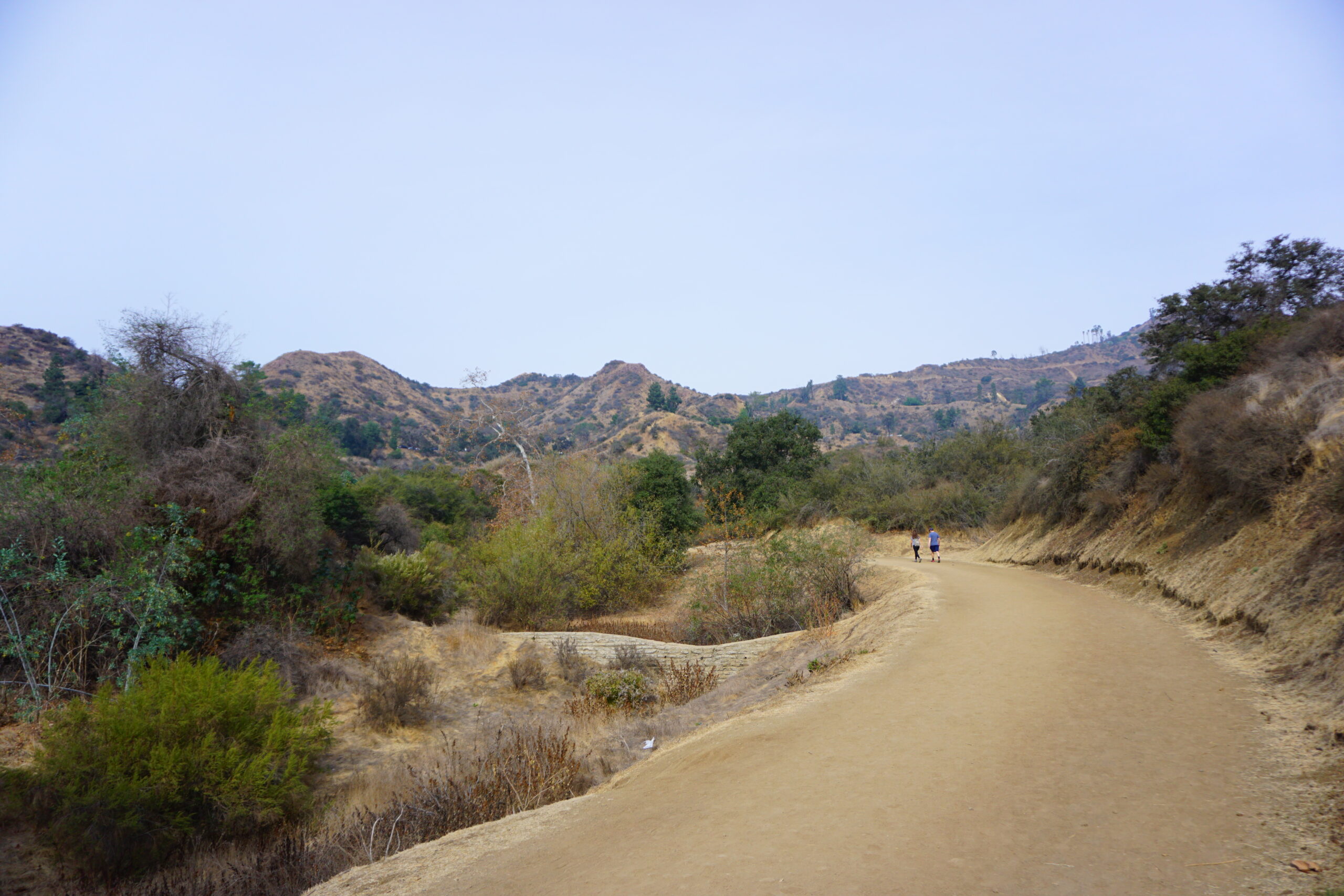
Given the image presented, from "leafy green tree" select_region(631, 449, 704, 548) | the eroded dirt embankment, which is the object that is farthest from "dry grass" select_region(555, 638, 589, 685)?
"leafy green tree" select_region(631, 449, 704, 548)

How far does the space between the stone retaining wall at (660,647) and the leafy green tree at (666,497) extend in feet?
45.3

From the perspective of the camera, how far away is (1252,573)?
11.3m

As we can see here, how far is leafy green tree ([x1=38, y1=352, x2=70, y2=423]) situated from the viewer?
3914 centimetres

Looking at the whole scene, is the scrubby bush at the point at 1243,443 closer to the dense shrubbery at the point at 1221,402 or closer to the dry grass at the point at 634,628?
the dense shrubbery at the point at 1221,402

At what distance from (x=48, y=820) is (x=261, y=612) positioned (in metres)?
6.68

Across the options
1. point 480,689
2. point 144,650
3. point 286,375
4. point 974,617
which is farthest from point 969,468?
point 286,375

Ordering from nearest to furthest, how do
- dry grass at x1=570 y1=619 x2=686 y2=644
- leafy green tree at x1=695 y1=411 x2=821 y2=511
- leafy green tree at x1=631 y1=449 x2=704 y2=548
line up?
dry grass at x1=570 y1=619 x2=686 y2=644
leafy green tree at x1=631 y1=449 x2=704 y2=548
leafy green tree at x1=695 y1=411 x2=821 y2=511

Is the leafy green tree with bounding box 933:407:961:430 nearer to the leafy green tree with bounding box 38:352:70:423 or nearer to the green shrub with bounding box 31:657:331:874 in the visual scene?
the leafy green tree with bounding box 38:352:70:423

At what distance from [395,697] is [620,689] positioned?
4278mm

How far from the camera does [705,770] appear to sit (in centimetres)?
736

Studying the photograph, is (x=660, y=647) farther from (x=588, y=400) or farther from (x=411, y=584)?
(x=588, y=400)

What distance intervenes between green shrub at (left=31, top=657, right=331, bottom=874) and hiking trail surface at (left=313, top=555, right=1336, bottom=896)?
10.4 ft

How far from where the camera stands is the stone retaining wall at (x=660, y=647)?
15.5m

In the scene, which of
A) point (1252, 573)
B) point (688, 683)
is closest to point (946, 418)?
point (1252, 573)
